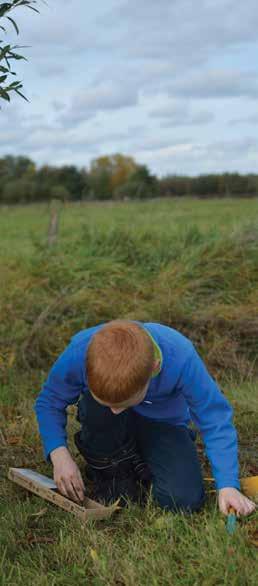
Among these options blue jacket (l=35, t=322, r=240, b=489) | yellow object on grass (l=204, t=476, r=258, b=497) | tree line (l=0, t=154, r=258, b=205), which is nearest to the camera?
blue jacket (l=35, t=322, r=240, b=489)

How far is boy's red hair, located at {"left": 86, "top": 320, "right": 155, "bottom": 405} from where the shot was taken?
7.68 feet

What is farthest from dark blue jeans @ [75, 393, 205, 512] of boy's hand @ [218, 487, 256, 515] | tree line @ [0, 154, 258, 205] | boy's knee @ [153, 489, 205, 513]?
tree line @ [0, 154, 258, 205]

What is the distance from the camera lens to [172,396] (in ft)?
9.73

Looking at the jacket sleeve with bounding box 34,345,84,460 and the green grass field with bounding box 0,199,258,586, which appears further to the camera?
the jacket sleeve with bounding box 34,345,84,460

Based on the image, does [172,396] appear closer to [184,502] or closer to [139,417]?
[139,417]

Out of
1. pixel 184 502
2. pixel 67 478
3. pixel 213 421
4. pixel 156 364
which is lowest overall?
pixel 184 502

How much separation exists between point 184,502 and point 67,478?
487 mm

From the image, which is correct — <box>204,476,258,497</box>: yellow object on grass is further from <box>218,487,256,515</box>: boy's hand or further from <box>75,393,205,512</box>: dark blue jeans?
<box>218,487,256,515</box>: boy's hand

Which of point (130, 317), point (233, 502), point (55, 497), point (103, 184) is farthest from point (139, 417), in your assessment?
point (103, 184)

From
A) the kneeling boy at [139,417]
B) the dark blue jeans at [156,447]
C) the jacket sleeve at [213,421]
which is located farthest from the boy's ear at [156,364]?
the dark blue jeans at [156,447]

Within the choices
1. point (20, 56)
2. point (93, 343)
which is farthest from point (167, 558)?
point (20, 56)

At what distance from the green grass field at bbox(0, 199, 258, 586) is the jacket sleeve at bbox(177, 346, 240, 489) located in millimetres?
191

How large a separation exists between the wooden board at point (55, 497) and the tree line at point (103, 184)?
7.71 m

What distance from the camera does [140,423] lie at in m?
3.07
